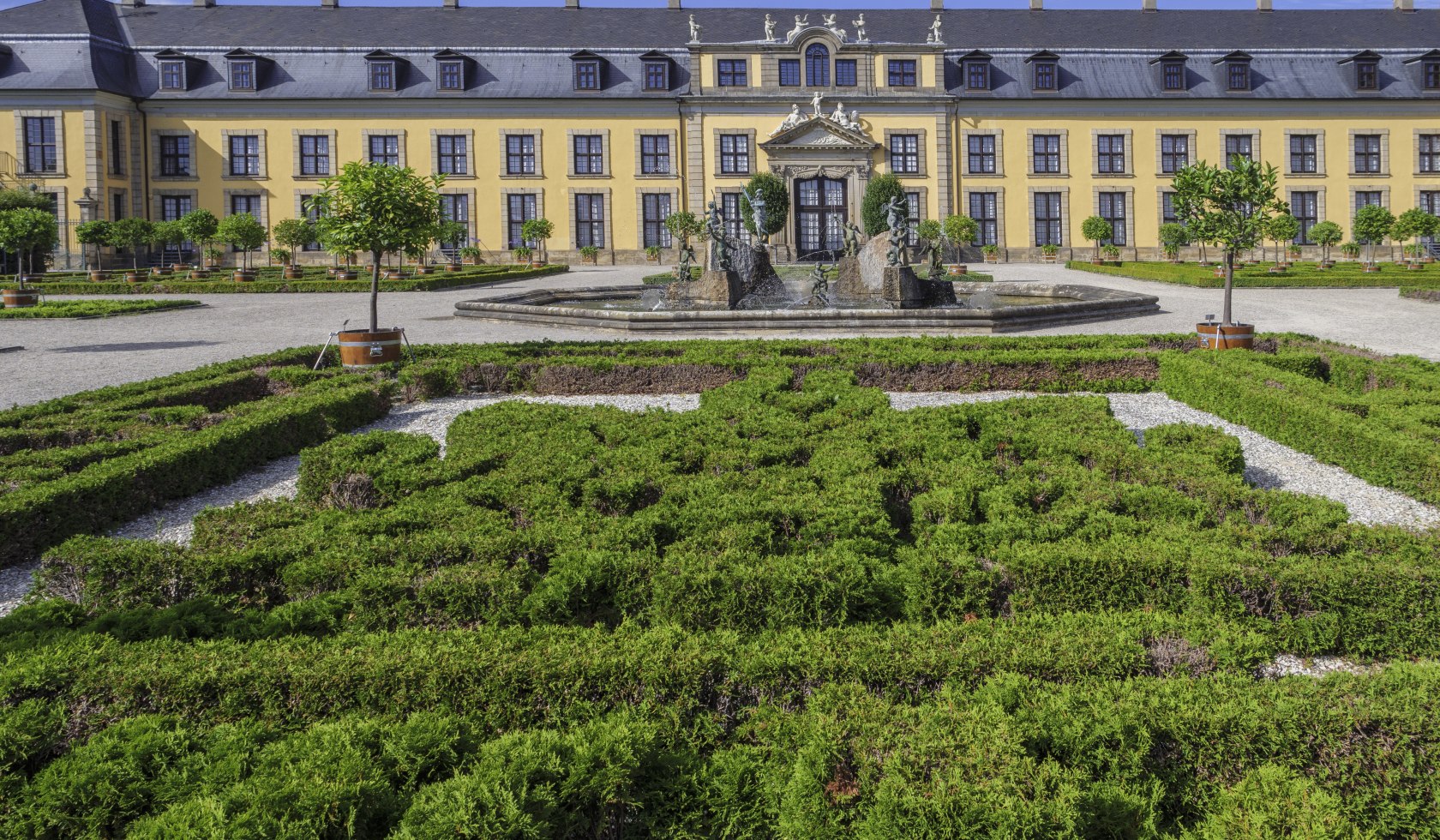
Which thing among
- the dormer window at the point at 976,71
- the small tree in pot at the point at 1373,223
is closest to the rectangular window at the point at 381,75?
the dormer window at the point at 976,71

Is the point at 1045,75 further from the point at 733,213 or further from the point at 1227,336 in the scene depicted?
the point at 1227,336

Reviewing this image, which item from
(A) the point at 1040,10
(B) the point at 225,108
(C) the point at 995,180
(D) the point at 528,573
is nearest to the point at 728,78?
(C) the point at 995,180

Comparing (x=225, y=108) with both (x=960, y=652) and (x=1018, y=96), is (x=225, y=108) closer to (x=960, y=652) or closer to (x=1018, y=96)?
(x=1018, y=96)

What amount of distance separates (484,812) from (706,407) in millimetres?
5934

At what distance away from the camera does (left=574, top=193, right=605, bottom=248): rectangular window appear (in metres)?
45.1

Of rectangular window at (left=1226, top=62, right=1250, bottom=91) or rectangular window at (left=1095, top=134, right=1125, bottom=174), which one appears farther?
rectangular window at (left=1095, top=134, right=1125, bottom=174)

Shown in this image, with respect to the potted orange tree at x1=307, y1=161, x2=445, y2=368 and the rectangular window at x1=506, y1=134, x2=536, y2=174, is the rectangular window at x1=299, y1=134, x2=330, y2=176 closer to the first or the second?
the rectangular window at x1=506, y1=134, x2=536, y2=174

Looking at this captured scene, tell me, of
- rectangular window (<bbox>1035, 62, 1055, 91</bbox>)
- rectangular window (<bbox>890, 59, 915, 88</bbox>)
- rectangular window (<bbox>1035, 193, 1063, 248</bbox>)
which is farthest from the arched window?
rectangular window (<bbox>1035, 193, 1063, 248</bbox>)

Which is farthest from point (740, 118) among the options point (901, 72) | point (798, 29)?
point (901, 72)

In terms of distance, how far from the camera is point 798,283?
26.5 m

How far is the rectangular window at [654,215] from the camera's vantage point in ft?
149

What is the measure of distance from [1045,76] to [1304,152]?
1130cm

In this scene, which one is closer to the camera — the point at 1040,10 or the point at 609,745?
the point at 609,745

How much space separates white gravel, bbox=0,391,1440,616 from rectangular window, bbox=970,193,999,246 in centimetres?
3595
